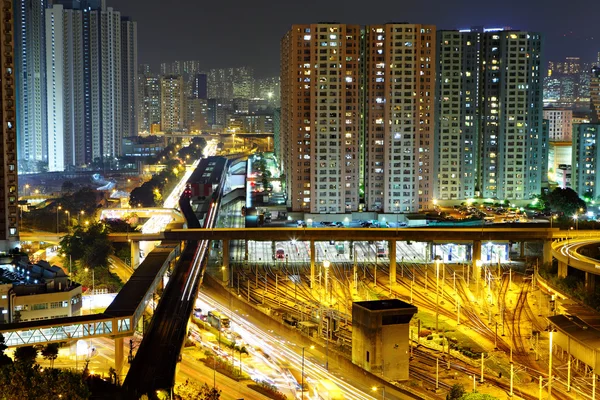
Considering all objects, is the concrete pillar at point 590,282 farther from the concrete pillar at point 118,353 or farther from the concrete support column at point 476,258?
the concrete pillar at point 118,353

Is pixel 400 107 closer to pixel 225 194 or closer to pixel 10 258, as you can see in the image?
pixel 225 194

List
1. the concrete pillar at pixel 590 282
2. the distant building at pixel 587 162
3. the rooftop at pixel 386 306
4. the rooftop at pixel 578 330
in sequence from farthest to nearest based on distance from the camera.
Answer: the distant building at pixel 587 162 < the concrete pillar at pixel 590 282 < the rooftop at pixel 386 306 < the rooftop at pixel 578 330

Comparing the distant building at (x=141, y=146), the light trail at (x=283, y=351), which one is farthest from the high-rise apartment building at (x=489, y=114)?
the distant building at (x=141, y=146)

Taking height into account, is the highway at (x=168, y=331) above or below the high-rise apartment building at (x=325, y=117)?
below

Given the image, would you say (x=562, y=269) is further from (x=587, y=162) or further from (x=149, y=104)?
(x=149, y=104)

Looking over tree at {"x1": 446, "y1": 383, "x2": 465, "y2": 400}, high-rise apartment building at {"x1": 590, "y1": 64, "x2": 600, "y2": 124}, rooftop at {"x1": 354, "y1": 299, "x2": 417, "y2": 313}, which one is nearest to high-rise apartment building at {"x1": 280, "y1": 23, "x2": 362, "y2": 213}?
rooftop at {"x1": 354, "y1": 299, "x2": 417, "y2": 313}

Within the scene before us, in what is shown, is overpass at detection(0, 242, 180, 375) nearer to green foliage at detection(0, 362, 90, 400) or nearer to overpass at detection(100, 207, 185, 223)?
green foliage at detection(0, 362, 90, 400)
